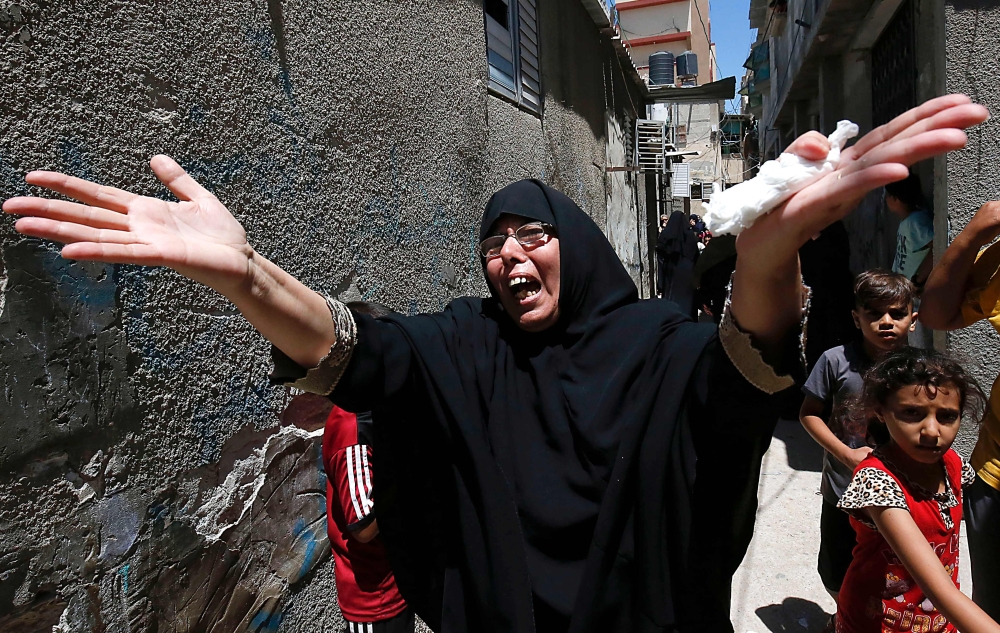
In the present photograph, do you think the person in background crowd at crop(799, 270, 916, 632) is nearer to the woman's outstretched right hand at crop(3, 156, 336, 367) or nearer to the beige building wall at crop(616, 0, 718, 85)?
the woman's outstretched right hand at crop(3, 156, 336, 367)

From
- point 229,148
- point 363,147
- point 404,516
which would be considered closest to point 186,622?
point 404,516

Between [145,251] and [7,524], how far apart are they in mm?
762

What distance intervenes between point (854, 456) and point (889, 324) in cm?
52

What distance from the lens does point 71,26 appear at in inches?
60.8

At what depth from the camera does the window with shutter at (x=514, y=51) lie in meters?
4.67

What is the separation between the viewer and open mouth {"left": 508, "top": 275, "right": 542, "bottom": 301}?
5.19ft

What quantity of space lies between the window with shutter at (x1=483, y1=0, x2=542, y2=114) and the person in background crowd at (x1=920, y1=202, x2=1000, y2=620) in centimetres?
311

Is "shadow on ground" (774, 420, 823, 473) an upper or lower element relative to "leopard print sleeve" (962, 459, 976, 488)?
lower

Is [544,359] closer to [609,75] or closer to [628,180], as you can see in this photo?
[609,75]

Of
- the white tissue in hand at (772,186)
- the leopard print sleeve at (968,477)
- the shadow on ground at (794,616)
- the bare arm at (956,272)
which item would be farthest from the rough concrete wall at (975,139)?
the white tissue in hand at (772,186)

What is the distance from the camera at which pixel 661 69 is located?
719 inches

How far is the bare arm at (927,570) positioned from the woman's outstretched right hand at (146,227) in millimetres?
1594

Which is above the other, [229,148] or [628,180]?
[628,180]

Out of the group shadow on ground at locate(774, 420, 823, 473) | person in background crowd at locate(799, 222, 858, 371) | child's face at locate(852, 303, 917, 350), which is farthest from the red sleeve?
person in background crowd at locate(799, 222, 858, 371)
